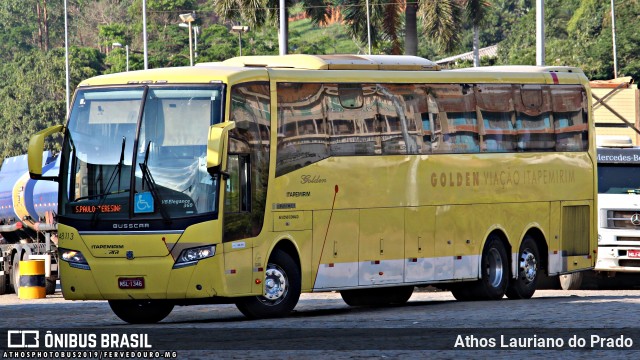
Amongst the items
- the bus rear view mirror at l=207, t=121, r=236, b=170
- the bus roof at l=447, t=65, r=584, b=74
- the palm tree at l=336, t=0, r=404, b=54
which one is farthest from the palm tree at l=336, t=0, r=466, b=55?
the bus rear view mirror at l=207, t=121, r=236, b=170

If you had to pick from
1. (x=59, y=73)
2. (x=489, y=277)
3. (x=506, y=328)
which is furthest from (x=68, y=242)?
(x=59, y=73)

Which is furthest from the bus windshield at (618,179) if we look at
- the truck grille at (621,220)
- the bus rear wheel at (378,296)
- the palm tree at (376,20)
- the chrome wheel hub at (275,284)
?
the palm tree at (376,20)

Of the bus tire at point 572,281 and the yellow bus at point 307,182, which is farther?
the bus tire at point 572,281

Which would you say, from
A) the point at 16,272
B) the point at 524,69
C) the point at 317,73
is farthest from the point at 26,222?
the point at 317,73

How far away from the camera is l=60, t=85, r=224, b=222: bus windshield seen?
19.6 m

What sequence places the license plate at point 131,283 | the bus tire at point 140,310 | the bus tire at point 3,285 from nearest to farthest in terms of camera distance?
the license plate at point 131,283
the bus tire at point 140,310
the bus tire at point 3,285

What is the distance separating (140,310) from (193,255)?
1822 mm

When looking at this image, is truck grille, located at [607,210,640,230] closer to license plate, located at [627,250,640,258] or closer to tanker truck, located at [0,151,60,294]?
license plate, located at [627,250,640,258]

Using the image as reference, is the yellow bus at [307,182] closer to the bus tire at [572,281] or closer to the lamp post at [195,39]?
the bus tire at [572,281]

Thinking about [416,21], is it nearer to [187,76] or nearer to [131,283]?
[187,76]

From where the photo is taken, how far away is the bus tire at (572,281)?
29.6 m

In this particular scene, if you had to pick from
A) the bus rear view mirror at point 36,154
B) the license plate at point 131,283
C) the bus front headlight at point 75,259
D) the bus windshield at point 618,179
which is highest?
the bus rear view mirror at point 36,154

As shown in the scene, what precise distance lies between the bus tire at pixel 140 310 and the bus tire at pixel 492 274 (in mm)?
5615

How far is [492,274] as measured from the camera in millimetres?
24797
